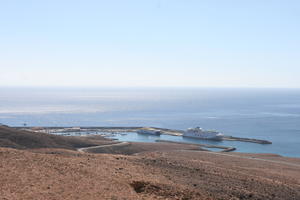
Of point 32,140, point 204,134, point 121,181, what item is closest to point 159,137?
point 204,134

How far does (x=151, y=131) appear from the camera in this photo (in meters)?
95.2

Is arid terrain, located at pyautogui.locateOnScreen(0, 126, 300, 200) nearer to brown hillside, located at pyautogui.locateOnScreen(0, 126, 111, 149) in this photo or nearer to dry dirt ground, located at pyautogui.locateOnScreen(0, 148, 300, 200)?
dry dirt ground, located at pyautogui.locateOnScreen(0, 148, 300, 200)

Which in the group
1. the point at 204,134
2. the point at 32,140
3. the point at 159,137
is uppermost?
the point at 32,140

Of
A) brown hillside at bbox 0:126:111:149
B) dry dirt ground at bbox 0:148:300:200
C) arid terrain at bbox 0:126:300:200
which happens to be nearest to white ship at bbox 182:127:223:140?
brown hillside at bbox 0:126:111:149

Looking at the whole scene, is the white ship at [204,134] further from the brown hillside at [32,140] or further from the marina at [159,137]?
the brown hillside at [32,140]

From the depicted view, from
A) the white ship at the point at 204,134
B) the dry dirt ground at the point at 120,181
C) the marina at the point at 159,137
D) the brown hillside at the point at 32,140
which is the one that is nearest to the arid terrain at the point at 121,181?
the dry dirt ground at the point at 120,181

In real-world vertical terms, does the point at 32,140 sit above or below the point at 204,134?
above

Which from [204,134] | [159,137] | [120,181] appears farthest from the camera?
[159,137]

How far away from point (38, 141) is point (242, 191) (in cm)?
3561

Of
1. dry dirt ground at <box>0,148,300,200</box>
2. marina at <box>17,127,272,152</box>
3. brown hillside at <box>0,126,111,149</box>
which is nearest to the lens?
dry dirt ground at <box>0,148,300,200</box>

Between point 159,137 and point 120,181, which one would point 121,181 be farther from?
point 159,137

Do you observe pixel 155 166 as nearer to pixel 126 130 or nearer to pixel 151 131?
pixel 151 131

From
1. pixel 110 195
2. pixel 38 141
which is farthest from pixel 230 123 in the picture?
pixel 110 195

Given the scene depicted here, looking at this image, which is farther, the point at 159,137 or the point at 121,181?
the point at 159,137
